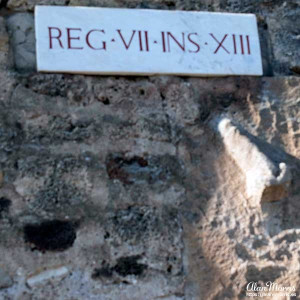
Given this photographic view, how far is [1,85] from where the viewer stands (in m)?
2.86

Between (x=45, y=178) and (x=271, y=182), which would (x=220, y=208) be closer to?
(x=271, y=182)

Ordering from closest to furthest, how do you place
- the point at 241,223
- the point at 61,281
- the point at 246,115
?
the point at 61,281, the point at 241,223, the point at 246,115

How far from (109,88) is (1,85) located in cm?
38

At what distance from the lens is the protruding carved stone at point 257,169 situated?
2.81m

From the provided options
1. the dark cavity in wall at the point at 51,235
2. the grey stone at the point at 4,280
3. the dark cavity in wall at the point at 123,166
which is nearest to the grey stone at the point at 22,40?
the dark cavity in wall at the point at 123,166

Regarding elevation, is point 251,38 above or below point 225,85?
above

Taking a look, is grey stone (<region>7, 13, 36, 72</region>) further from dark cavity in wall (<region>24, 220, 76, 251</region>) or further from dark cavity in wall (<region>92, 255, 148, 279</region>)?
dark cavity in wall (<region>92, 255, 148, 279</region>)

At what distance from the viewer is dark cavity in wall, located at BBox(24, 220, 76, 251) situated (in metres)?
2.67

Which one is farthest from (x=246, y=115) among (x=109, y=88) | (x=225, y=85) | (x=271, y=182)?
(x=109, y=88)

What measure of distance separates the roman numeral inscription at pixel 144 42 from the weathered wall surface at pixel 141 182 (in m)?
0.05

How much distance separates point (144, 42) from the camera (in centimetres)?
300

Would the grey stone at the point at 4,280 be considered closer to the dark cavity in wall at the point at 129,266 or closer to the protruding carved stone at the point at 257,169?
the dark cavity in wall at the point at 129,266

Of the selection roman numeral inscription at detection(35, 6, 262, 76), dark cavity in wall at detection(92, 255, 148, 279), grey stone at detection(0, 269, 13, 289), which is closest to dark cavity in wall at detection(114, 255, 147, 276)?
dark cavity in wall at detection(92, 255, 148, 279)

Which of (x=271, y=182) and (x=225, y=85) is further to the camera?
(x=225, y=85)
